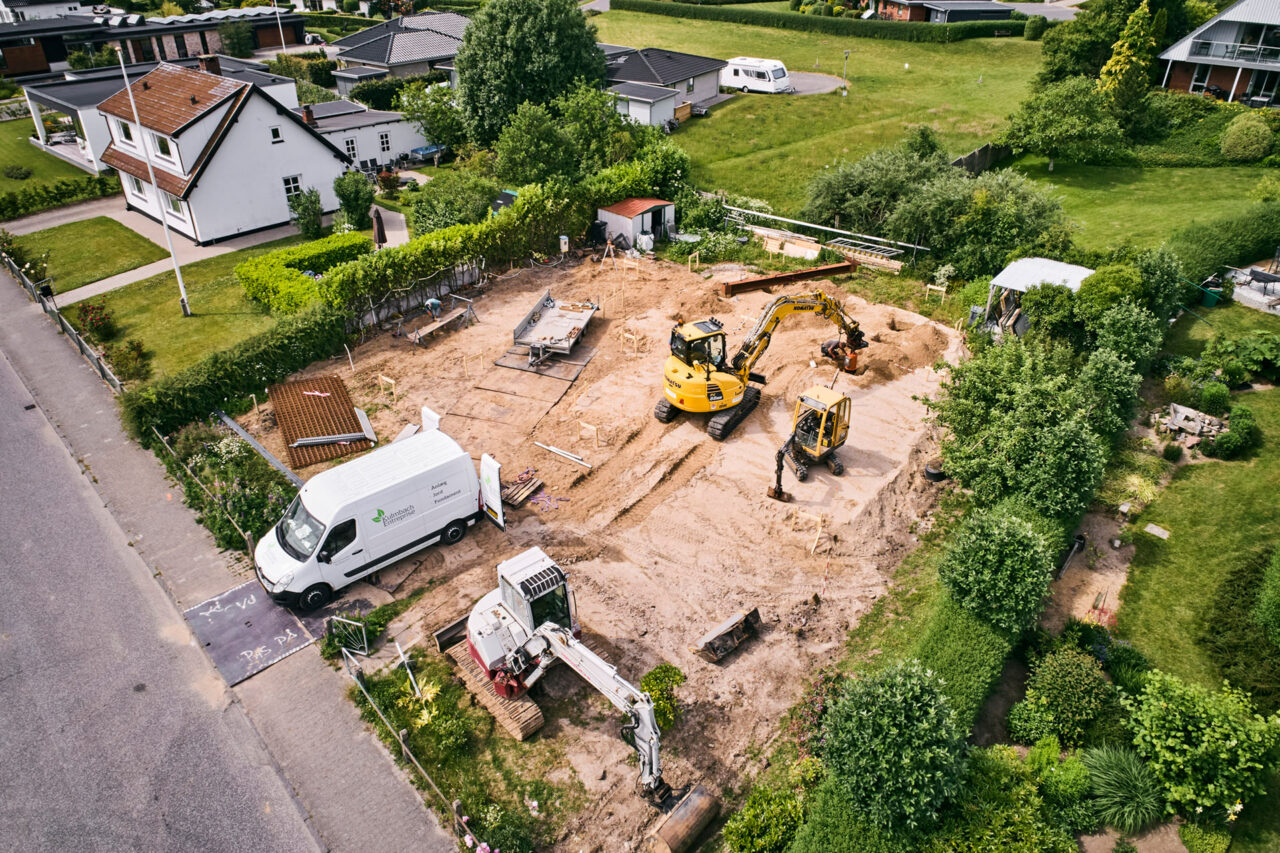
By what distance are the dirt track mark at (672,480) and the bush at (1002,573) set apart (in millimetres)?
7746

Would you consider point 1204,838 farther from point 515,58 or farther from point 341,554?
point 515,58

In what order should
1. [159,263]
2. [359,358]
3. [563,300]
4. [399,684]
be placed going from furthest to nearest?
[159,263] → [563,300] → [359,358] → [399,684]

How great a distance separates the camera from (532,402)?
83.1 ft

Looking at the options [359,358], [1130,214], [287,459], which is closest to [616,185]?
[359,358]

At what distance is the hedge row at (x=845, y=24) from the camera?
6612 cm

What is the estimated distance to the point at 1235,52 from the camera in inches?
1799

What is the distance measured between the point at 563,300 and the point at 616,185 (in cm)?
806

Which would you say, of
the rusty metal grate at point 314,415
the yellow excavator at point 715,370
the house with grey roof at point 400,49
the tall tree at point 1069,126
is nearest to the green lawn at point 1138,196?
the tall tree at point 1069,126

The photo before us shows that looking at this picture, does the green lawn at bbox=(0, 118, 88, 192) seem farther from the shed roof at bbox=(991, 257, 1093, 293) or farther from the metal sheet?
the shed roof at bbox=(991, 257, 1093, 293)

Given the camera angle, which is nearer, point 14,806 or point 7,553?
point 14,806

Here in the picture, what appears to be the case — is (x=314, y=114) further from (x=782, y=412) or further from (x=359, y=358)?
(x=782, y=412)

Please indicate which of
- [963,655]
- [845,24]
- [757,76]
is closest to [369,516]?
[963,655]

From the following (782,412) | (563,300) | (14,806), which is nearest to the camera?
(14,806)

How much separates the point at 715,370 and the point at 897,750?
42.9ft
